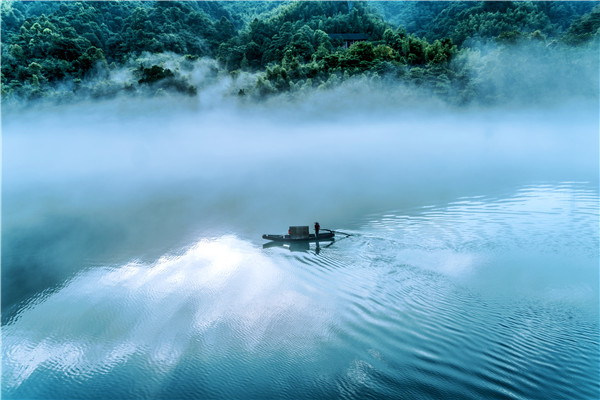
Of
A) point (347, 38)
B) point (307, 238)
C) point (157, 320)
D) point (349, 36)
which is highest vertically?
point (349, 36)

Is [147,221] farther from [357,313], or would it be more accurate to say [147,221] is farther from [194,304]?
[357,313]

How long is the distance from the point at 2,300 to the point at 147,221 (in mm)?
5885

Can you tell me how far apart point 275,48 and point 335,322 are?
36.8m

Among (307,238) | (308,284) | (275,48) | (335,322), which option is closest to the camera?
(335,322)

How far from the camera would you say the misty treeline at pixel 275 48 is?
34125mm

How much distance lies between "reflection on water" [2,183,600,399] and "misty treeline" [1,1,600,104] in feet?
85.1

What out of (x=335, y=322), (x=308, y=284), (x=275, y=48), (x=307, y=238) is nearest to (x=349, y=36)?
(x=275, y=48)

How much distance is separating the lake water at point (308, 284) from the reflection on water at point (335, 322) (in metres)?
0.04

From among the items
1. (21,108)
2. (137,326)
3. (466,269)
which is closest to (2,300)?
(137,326)

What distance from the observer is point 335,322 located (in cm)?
789

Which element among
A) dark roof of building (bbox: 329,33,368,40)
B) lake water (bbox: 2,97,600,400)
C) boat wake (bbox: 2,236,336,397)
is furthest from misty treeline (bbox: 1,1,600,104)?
boat wake (bbox: 2,236,336,397)

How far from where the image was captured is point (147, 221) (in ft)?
50.5

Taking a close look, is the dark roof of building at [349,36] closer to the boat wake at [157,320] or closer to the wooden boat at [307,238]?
the wooden boat at [307,238]

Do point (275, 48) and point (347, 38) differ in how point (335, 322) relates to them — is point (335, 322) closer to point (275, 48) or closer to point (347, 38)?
point (275, 48)
